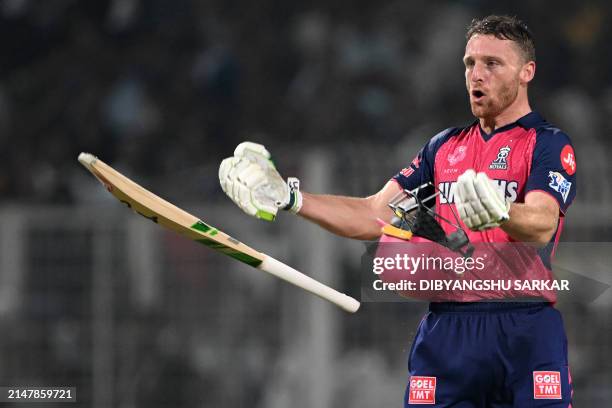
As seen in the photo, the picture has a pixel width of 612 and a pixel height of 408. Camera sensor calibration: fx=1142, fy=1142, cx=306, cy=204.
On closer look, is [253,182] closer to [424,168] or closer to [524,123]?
[424,168]

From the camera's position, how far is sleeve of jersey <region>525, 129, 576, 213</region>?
383 cm

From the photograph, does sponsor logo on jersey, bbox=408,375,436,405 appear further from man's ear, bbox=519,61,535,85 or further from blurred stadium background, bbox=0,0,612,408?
blurred stadium background, bbox=0,0,612,408

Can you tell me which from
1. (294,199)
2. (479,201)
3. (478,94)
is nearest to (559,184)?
(478,94)

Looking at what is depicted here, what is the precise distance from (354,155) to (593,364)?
199cm

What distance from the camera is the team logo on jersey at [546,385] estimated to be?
3.84 m

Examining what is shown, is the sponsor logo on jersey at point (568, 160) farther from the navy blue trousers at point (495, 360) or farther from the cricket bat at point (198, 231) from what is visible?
the cricket bat at point (198, 231)

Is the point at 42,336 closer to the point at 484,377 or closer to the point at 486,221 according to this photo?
the point at 484,377

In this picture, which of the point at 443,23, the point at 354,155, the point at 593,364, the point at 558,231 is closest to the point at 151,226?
the point at 354,155

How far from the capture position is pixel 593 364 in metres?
7.11

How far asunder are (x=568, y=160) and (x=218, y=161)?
6.49m

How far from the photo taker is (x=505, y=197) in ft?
12.7

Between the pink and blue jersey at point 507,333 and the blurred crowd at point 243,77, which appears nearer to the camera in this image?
the pink and blue jersey at point 507,333

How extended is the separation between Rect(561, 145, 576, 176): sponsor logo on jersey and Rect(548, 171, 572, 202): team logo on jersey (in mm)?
49

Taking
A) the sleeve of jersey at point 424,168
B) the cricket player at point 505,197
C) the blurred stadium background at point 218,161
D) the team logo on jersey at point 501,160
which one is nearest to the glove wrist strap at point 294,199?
the cricket player at point 505,197
